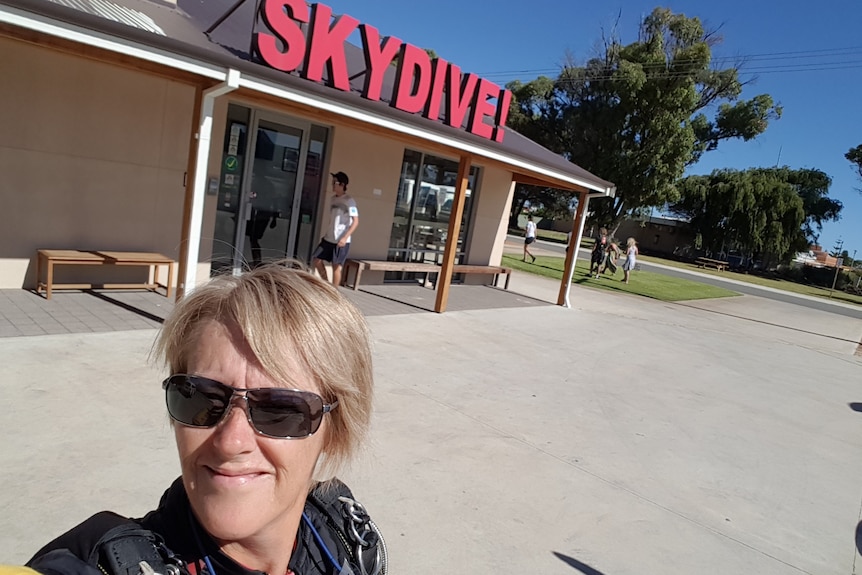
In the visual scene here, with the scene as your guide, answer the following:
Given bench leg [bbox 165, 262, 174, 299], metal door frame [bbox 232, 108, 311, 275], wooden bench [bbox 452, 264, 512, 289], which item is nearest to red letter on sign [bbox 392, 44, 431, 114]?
metal door frame [bbox 232, 108, 311, 275]

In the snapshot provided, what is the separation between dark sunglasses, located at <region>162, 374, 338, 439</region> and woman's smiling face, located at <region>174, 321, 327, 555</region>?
0.05 feet

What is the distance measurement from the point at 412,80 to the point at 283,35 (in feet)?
7.92

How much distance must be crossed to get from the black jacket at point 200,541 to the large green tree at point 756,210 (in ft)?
153

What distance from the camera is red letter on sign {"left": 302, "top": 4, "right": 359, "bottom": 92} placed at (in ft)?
21.5

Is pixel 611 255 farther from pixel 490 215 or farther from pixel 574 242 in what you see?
pixel 574 242

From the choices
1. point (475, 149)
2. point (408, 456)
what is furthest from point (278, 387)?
point (475, 149)

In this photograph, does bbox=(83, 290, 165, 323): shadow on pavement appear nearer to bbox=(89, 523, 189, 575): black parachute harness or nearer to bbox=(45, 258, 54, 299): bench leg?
bbox=(45, 258, 54, 299): bench leg

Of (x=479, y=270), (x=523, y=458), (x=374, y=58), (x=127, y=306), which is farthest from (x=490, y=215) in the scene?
(x=523, y=458)

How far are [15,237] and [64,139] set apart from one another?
49.0 inches

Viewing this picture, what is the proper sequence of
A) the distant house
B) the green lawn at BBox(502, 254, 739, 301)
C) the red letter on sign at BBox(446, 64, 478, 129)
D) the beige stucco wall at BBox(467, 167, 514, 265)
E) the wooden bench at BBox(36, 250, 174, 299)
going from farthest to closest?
the distant house, the green lawn at BBox(502, 254, 739, 301), the beige stucco wall at BBox(467, 167, 514, 265), the red letter on sign at BBox(446, 64, 478, 129), the wooden bench at BBox(36, 250, 174, 299)

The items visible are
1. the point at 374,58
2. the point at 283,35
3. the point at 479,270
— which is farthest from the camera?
the point at 479,270

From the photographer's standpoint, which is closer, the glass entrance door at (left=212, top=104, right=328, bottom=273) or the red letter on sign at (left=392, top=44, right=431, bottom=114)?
the red letter on sign at (left=392, top=44, right=431, bottom=114)

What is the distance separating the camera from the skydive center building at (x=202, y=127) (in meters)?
5.55

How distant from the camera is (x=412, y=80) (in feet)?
27.2
